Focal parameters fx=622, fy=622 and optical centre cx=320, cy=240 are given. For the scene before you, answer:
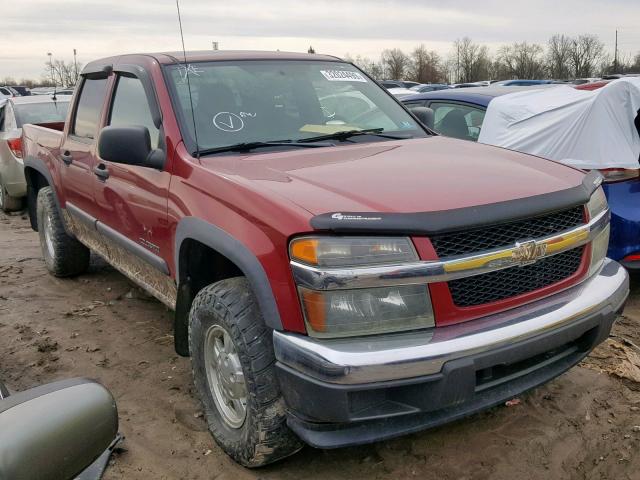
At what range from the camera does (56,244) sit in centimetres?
542

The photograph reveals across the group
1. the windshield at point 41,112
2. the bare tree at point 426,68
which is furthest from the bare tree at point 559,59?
the windshield at point 41,112

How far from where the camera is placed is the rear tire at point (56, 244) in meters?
5.34

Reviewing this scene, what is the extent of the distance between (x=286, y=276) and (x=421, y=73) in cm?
7903

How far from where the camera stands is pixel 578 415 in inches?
122

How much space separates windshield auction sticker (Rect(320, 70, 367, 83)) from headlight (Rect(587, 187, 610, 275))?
1.75 metres

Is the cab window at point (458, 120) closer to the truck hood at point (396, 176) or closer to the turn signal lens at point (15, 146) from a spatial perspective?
the truck hood at point (396, 176)

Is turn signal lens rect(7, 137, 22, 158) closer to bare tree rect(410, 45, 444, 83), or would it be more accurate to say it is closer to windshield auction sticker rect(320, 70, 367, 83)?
windshield auction sticker rect(320, 70, 367, 83)

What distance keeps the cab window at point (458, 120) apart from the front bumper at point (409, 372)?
333 cm

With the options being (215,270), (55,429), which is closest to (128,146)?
(215,270)

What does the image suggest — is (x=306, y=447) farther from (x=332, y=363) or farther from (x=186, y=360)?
(x=186, y=360)

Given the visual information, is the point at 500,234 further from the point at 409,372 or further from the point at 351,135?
the point at 351,135

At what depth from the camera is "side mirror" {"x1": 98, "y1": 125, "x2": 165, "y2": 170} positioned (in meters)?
3.12

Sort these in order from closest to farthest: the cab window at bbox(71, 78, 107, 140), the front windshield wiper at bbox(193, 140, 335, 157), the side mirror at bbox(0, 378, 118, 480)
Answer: the side mirror at bbox(0, 378, 118, 480), the front windshield wiper at bbox(193, 140, 335, 157), the cab window at bbox(71, 78, 107, 140)

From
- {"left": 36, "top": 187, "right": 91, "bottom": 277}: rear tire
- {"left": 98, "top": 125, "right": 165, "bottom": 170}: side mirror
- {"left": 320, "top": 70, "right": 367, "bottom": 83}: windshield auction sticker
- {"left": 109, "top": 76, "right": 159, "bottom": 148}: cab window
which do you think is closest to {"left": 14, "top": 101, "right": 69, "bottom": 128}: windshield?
{"left": 36, "top": 187, "right": 91, "bottom": 277}: rear tire
